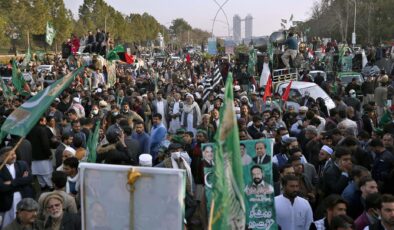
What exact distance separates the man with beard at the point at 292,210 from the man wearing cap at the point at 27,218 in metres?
2.37

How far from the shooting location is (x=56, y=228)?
5.48 metres

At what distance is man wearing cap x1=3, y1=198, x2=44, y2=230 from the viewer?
538 centimetres

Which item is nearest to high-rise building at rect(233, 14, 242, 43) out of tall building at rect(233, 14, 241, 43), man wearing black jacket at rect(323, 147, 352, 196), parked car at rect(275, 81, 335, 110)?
tall building at rect(233, 14, 241, 43)

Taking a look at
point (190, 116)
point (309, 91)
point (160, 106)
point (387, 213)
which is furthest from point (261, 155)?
point (309, 91)

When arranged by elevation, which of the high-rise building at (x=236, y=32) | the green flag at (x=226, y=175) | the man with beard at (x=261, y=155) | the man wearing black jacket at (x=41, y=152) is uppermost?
the high-rise building at (x=236, y=32)

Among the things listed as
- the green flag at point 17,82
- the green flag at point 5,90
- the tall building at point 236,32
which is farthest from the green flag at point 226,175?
the tall building at point 236,32

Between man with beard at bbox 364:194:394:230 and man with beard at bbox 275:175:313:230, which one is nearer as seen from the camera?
man with beard at bbox 364:194:394:230

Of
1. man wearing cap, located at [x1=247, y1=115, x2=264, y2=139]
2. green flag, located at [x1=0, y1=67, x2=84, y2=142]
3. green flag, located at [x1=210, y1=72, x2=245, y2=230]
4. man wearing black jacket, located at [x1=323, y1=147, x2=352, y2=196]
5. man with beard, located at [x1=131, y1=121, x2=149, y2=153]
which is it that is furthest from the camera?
man wearing cap, located at [x1=247, y1=115, x2=264, y2=139]

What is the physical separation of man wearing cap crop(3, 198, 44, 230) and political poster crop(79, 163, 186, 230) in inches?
46.8

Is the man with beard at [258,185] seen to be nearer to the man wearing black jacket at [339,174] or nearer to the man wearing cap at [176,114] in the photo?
the man wearing black jacket at [339,174]

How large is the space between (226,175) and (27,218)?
7.60ft

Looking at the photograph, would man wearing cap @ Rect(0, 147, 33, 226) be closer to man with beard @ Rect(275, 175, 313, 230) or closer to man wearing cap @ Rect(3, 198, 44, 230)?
man wearing cap @ Rect(3, 198, 44, 230)

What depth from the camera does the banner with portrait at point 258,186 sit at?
6047 mm

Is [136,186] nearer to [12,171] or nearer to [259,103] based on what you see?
[12,171]
